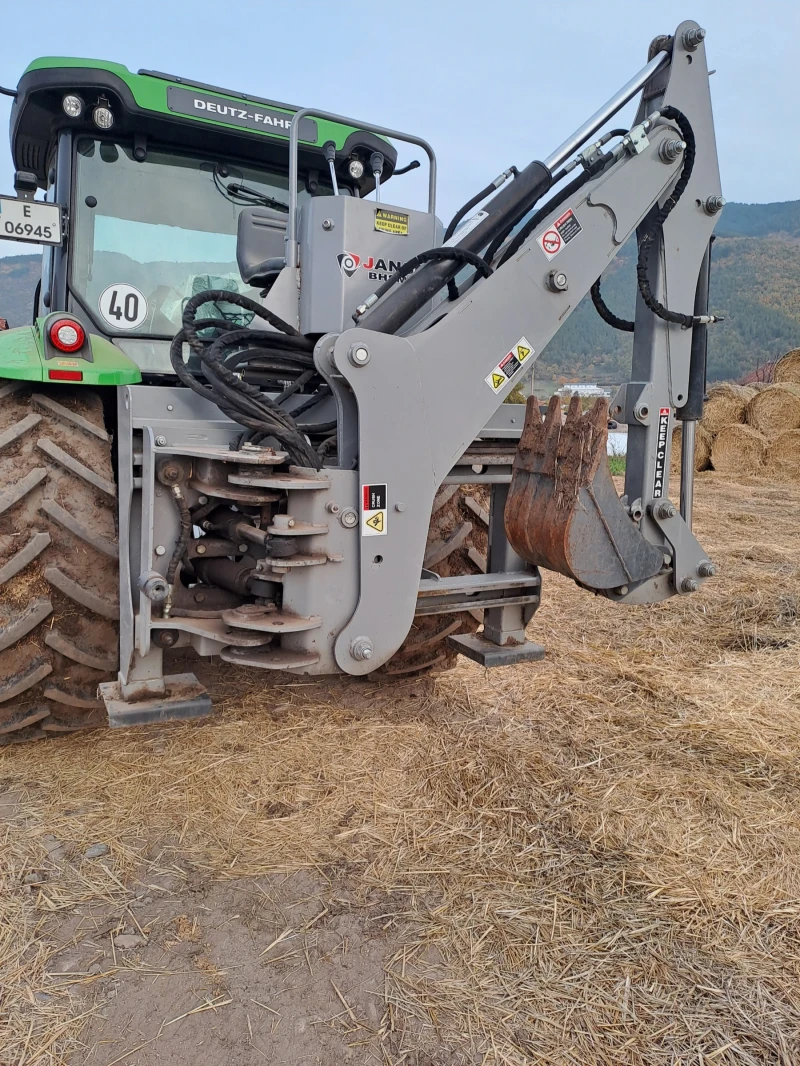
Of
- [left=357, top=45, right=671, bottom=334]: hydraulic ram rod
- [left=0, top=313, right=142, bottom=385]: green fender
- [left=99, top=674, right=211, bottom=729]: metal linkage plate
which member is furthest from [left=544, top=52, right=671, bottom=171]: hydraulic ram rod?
[left=99, top=674, right=211, bottom=729]: metal linkage plate

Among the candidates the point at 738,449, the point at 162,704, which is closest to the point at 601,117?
the point at 162,704

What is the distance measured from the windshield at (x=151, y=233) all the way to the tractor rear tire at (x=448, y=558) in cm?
110

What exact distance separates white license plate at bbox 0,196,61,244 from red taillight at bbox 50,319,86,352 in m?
0.28

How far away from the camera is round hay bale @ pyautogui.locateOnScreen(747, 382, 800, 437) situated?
11297mm

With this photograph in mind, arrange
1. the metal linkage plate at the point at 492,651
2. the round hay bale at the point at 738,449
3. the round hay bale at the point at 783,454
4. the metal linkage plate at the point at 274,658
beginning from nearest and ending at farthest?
the metal linkage plate at the point at 274,658 → the metal linkage plate at the point at 492,651 → the round hay bale at the point at 783,454 → the round hay bale at the point at 738,449

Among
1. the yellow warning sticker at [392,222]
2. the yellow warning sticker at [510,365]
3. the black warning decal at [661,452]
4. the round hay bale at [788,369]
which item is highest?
the round hay bale at [788,369]

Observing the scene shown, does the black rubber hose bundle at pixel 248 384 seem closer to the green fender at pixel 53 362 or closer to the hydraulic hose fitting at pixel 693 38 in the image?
the green fender at pixel 53 362

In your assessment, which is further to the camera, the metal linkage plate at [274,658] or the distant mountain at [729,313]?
the distant mountain at [729,313]

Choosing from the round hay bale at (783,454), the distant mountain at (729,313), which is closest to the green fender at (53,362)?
the round hay bale at (783,454)

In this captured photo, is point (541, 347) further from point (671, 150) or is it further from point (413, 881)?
point (413, 881)

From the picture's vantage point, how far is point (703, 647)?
12.8 ft

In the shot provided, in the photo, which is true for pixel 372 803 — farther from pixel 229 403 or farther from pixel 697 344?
pixel 697 344

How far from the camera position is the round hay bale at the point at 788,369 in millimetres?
11922

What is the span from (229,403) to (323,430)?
36cm
